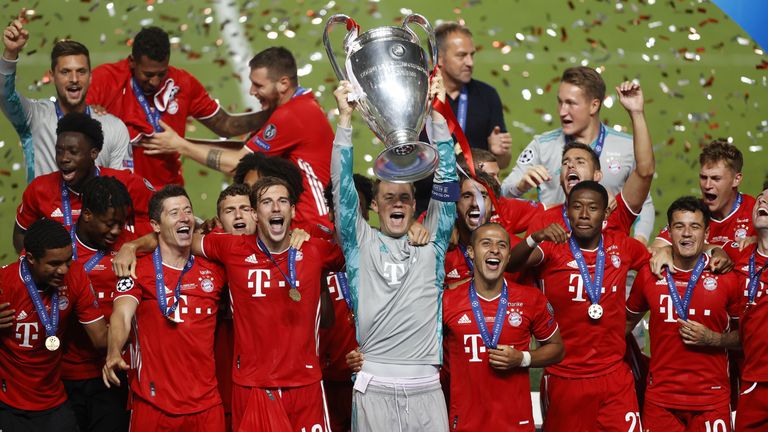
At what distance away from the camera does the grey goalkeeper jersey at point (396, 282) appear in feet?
17.0

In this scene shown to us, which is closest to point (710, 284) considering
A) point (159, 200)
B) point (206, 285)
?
point (206, 285)

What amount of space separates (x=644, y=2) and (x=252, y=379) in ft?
24.9

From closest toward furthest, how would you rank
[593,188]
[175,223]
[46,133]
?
1. [175,223]
2. [593,188]
3. [46,133]

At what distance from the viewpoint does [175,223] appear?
17.7 feet

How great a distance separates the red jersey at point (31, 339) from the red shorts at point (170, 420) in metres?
0.46

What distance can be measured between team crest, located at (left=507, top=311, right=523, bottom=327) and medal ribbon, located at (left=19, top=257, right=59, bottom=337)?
214 centimetres

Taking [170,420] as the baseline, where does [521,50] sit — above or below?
above

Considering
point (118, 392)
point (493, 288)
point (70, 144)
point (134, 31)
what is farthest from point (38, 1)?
point (493, 288)

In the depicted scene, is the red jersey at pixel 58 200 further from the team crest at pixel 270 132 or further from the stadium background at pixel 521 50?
the stadium background at pixel 521 50

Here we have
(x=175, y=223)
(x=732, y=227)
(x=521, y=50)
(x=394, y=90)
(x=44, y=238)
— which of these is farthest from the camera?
(x=521, y=50)

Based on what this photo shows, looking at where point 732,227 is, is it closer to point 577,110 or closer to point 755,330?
point 755,330

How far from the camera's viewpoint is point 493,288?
5426 millimetres

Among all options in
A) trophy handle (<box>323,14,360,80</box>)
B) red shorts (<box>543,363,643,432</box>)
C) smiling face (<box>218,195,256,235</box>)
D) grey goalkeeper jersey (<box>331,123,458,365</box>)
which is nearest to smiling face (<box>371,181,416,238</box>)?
grey goalkeeper jersey (<box>331,123,458,365</box>)

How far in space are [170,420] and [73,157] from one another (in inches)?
61.1
